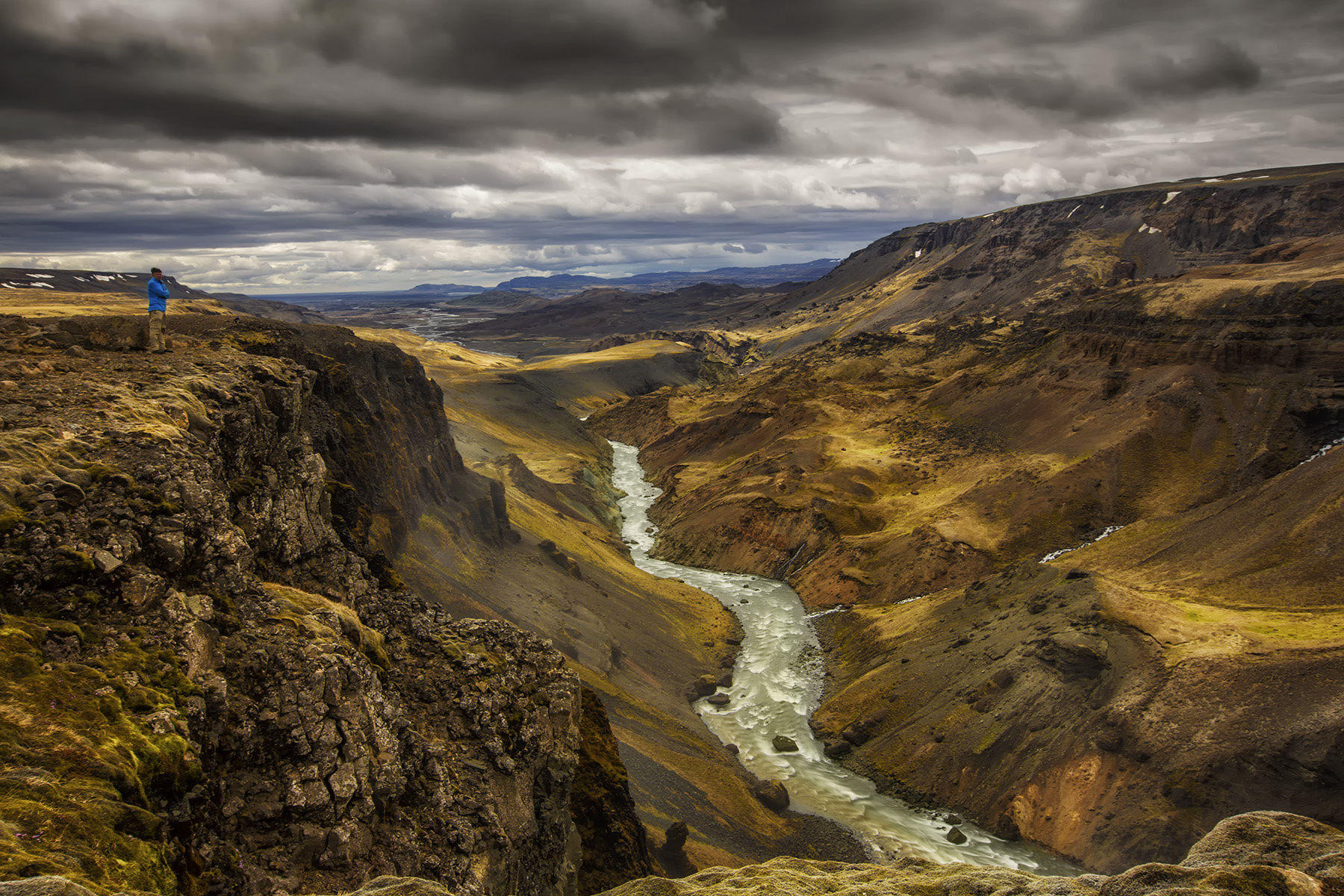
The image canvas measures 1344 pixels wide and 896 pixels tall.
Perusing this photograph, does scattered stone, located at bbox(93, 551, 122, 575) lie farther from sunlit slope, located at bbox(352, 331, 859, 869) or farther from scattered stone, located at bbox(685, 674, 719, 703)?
scattered stone, located at bbox(685, 674, 719, 703)

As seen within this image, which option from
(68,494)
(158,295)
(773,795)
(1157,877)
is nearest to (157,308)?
(158,295)

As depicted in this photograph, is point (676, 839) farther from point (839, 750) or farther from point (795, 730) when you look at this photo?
point (795, 730)

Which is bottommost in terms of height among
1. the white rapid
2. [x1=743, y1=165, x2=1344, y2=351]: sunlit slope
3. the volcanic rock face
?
the white rapid

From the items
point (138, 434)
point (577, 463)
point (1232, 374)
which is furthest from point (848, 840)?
point (577, 463)

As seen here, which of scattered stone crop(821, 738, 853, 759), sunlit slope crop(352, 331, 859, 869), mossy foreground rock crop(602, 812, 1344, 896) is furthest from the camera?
scattered stone crop(821, 738, 853, 759)

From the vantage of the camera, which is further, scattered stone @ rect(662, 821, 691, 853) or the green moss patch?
scattered stone @ rect(662, 821, 691, 853)

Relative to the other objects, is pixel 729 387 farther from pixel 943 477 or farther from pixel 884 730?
pixel 884 730

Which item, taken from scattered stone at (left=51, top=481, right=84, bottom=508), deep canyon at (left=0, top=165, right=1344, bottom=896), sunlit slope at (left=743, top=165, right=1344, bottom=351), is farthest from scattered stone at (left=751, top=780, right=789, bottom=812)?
sunlit slope at (left=743, top=165, right=1344, bottom=351)
